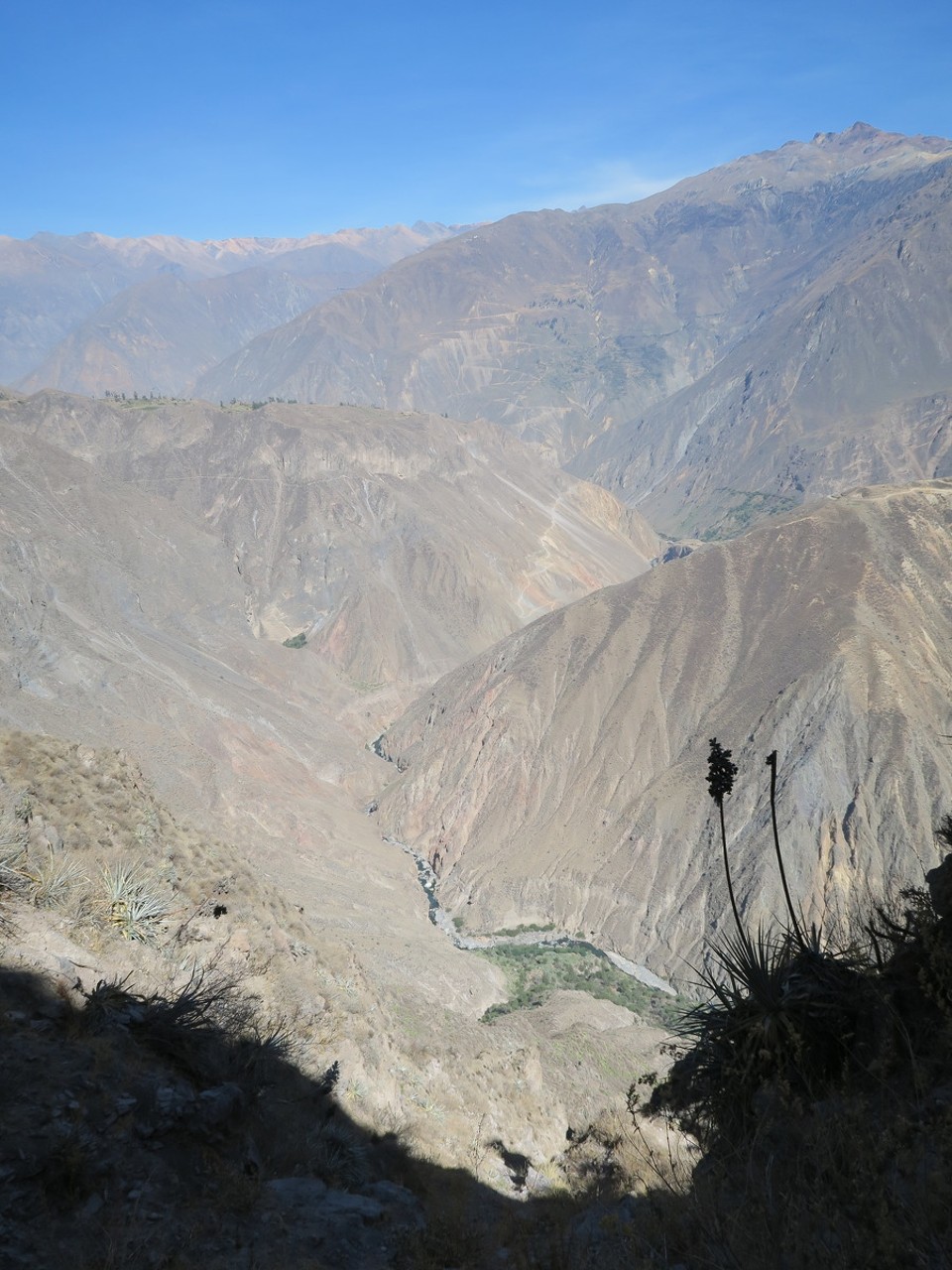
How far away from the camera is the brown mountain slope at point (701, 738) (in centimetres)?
4122

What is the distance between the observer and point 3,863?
11.5m

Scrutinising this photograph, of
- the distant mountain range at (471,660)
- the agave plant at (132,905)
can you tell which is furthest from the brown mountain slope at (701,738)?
the agave plant at (132,905)

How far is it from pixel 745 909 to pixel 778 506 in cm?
12655

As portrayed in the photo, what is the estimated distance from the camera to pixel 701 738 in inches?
1949

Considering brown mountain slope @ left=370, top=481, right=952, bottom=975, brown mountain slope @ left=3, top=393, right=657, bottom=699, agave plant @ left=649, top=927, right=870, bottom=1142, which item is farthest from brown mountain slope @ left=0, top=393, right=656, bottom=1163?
agave plant @ left=649, top=927, right=870, bottom=1142

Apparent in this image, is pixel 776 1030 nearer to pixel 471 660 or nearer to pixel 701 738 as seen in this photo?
pixel 701 738

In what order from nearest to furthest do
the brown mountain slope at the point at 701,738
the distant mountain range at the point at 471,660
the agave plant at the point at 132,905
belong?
the agave plant at the point at 132,905, the brown mountain slope at the point at 701,738, the distant mountain range at the point at 471,660

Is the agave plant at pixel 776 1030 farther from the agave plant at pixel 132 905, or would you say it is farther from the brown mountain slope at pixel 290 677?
the agave plant at pixel 132 905

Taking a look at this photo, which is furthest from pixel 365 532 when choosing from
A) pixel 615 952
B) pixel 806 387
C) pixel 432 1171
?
pixel 806 387

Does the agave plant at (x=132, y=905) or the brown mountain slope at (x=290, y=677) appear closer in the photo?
the agave plant at (x=132, y=905)

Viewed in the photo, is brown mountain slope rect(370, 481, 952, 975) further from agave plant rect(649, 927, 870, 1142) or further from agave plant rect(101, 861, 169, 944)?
agave plant rect(649, 927, 870, 1142)

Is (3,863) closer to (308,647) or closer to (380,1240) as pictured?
(380,1240)

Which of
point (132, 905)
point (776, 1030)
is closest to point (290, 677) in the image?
point (132, 905)

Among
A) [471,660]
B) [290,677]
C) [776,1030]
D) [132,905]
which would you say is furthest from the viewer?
[290,677]
